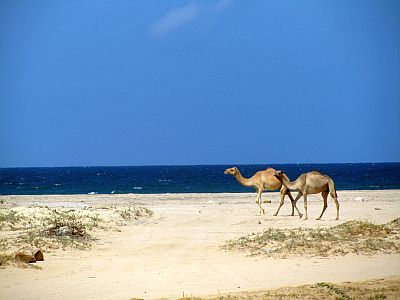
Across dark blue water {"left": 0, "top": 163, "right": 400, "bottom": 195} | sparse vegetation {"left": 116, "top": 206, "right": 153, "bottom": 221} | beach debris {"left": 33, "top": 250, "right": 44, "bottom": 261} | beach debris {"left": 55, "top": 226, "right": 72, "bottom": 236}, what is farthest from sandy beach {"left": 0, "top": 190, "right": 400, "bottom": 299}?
dark blue water {"left": 0, "top": 163, "right": 400, "bottom": 195}

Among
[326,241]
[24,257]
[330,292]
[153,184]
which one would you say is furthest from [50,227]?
[153,184]

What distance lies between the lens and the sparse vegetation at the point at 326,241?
581 inches

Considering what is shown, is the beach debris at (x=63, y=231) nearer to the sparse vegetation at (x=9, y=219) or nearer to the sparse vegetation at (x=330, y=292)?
the sparse vegetation at (x=9, y=219)

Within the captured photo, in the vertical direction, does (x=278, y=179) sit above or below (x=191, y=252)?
above

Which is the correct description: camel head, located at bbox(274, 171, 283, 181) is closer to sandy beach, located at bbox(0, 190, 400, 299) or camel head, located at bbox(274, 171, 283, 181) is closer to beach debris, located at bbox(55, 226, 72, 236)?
sandy beach, located at bbox(0, 190, 400, 299)

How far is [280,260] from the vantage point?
1425 centimetres

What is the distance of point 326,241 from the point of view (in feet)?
50.5

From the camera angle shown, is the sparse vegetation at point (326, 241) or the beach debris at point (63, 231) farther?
the beach debris at point (63, 231)

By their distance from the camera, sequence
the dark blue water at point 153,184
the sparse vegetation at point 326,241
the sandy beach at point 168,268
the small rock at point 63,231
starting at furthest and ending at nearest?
the dark blue water at point 153,184
the small rock at point 63,231
the sparse vegetation at point 326,241
the sandy beach at point 168,268

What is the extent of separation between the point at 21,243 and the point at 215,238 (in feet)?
18.1

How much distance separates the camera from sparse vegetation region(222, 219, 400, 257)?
14.8 meters

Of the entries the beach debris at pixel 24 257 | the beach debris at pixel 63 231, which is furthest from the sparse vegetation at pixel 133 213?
the beach debris at pixel 24 257

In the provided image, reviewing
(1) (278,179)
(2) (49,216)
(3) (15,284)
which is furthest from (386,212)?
(3) (15,284)

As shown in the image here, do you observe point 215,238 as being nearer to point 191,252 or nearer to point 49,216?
point 191,252
